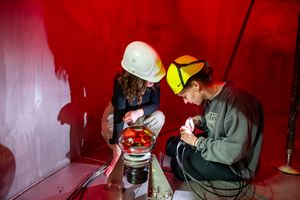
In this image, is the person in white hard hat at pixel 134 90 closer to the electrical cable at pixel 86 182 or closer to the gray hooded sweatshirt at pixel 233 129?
the electrical cable at pixel 86 182

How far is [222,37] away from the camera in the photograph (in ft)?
10.8

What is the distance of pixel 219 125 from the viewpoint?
5.92 ft

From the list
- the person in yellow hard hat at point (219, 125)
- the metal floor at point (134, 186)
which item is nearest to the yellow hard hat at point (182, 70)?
the person in yellow hard hat at point (219, 125)

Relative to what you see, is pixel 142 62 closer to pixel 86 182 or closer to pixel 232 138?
pixel 232 138

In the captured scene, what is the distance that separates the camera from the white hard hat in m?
1.94

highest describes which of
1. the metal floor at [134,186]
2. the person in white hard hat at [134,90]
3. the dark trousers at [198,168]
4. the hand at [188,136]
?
the person in white hard hat at [134,90]

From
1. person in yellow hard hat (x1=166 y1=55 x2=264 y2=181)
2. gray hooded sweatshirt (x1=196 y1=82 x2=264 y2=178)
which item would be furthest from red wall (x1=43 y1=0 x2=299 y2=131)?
gray hooded sweatshirt (x1=196 y1=82 x2=264 y2=178)

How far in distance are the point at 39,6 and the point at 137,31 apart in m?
1.15

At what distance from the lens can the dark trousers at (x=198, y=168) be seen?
1937 mm

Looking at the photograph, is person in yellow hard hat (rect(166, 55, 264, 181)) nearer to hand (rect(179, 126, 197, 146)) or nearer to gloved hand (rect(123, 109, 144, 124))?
hand (rect(179, 126, 197, 146))

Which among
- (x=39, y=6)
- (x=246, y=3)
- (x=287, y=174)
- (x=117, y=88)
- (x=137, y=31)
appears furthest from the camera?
(x=246, y=3)

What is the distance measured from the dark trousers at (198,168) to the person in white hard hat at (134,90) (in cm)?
41

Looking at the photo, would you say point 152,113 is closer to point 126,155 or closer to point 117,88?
point 117,88

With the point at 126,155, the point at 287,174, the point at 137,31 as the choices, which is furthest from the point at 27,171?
the point at 287,174
